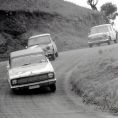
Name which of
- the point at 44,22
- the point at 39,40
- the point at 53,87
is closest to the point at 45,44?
the point at 39,40

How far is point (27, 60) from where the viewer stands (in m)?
19.2

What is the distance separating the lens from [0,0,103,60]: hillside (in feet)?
162

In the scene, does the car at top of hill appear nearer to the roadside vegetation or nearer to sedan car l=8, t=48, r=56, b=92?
the roadside vegetation

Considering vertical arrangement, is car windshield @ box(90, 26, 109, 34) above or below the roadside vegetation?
below

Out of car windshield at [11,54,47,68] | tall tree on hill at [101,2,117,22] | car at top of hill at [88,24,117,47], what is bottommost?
tall tree on hill at [101,2,117,22]

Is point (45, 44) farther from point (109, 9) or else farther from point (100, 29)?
point (109, 9)

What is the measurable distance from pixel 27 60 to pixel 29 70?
1.26 m

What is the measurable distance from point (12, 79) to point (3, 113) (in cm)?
373

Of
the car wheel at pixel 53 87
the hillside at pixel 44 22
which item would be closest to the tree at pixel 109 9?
the hillside at pixel 44 22

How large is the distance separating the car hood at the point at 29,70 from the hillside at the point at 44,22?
24.7 metres

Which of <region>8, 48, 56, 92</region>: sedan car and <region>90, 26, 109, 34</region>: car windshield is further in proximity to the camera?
<region>90, 26, 109, 34</region>: car windshield

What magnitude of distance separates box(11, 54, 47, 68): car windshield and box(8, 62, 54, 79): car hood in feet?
1.24

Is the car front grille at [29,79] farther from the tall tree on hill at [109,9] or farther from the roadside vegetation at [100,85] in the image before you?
the tall tree on hill at [109,9]

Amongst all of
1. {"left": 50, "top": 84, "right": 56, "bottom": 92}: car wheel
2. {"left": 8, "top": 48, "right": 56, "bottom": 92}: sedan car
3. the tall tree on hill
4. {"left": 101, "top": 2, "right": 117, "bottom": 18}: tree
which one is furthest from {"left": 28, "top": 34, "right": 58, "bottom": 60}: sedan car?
the tall tree on hill
